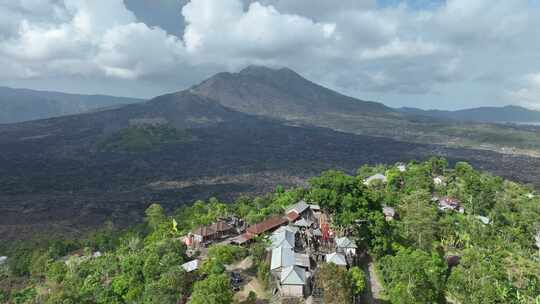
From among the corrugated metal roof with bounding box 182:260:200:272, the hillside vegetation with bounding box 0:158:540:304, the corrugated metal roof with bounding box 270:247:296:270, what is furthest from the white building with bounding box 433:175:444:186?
the corrugated metal roof with bounding box 182:260:200:272

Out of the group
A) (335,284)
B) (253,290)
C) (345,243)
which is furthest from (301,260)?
(345,243)

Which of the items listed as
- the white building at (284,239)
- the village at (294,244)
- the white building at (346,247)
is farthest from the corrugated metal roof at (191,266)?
the white building at (346,247)

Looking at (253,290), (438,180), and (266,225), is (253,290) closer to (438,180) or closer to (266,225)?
(266,225)

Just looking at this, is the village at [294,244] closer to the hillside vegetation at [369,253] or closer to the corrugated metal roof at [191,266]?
the corrugated metal roof at [191,266]

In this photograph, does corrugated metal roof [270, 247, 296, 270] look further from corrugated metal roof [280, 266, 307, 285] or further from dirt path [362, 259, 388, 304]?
dirt path [362, 259, 388, 304]

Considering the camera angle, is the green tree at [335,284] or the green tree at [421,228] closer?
the green tree at [335,284]

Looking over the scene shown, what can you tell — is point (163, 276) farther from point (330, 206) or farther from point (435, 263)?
point (435, 263)
